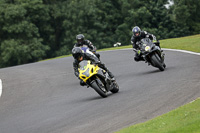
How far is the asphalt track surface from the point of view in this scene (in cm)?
976

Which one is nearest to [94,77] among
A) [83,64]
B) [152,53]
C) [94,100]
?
[83,64]

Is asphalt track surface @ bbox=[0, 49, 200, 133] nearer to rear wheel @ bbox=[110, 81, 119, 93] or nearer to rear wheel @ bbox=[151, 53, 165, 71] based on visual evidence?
rear wheel @ bbox=[110, 81, 119, 93]

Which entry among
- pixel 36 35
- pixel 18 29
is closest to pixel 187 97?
pixel 18 29

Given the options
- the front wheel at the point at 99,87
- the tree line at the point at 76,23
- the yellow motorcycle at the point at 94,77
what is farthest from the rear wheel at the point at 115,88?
the tree line at the point at 76,23

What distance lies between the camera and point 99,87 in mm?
12906

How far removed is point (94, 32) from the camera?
62.4m

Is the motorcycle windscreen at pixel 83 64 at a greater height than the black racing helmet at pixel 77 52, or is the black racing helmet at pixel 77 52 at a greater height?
the black racing helmet at pixel 77 52

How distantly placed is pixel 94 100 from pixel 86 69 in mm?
907

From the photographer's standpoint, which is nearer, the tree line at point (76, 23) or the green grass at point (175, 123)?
the green grass at point (175, 123)

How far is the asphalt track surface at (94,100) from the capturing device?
976 cm

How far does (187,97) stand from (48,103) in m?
4.82

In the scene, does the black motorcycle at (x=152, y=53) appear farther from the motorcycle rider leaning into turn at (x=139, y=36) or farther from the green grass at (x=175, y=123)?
the green grass at (x=175, y=123)

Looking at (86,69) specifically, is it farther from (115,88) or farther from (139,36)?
(139,36)

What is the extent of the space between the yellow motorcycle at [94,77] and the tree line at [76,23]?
43.8 metres
